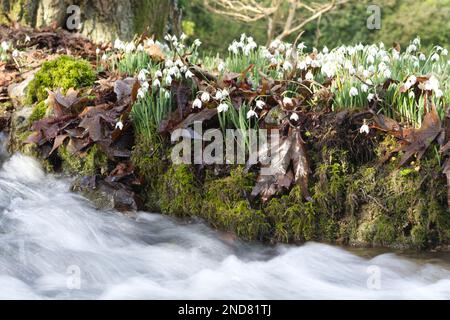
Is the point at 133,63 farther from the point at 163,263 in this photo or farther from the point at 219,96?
the point at 163,263

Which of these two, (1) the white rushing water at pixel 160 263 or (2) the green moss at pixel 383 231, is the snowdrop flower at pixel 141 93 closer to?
(1) the white rushing water at pixel 160 263

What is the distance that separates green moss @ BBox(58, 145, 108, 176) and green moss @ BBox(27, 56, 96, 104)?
0.79m

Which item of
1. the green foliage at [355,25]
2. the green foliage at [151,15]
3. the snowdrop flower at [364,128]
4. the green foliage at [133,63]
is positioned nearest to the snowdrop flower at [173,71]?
the green foliage at [133,63]

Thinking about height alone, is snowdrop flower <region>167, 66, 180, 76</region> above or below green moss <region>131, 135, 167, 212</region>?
above

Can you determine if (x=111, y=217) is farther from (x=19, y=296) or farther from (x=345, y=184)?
(x=345, y=184)

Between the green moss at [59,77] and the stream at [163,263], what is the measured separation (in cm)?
114

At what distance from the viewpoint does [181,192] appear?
454 centimetres

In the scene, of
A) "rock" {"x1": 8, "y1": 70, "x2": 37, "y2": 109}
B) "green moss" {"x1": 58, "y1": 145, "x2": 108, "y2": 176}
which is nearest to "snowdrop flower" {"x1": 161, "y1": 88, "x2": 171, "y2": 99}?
"green moss" {"x1": 58, "y1": 145, "x2": 108, "y2": 176}

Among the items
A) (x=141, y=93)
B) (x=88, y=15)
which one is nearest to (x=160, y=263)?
(x=141, y=93)

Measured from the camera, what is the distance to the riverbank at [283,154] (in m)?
4.23

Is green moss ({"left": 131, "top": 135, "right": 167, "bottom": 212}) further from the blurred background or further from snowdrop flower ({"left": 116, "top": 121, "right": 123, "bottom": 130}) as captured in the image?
the blurred background

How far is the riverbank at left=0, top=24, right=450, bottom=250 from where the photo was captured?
13.9ft
